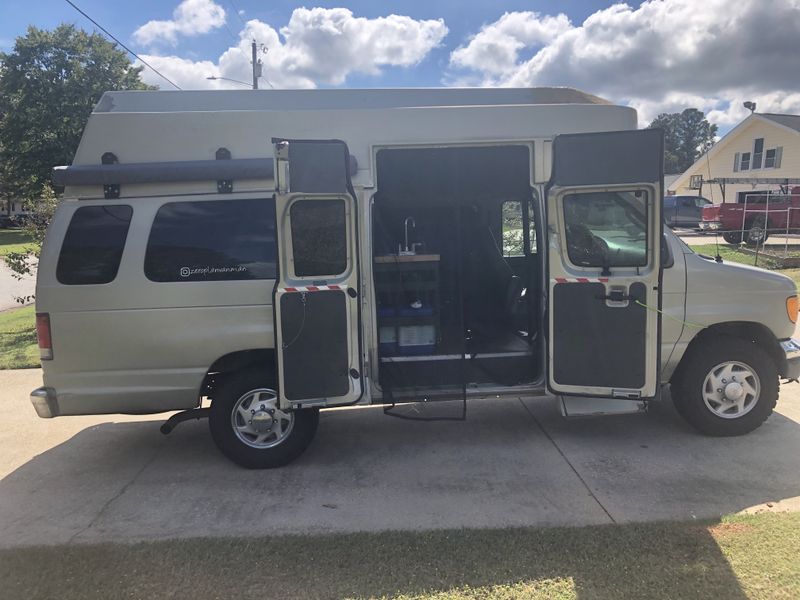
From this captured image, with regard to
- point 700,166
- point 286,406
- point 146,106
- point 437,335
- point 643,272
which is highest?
point 700,166

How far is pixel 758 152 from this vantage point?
3139cm

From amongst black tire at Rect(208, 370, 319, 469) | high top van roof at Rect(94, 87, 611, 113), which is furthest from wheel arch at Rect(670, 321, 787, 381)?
black tire at Rect(208, 370, 319, 469)

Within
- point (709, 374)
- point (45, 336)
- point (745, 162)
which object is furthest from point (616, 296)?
point (745, 162)

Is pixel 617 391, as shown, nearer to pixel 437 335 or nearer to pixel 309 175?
pixel 437 335

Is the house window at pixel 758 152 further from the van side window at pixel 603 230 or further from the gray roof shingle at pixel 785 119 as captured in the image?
the van side window at pixel 603 230

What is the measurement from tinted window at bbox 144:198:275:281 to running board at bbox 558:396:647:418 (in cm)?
248

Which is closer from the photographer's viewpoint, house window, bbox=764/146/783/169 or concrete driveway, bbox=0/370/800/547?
concrete driveway, bbox=0/370/800/547

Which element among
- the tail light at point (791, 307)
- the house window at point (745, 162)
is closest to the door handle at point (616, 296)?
the tail light at point (791, 307)

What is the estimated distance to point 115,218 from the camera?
4.19 meters

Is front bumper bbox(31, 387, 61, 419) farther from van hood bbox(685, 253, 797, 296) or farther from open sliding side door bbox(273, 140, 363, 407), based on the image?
van hood bbox(685, 253, 797, 296)

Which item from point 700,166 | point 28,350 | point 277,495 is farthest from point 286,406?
point 700,166

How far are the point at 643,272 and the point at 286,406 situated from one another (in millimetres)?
2701

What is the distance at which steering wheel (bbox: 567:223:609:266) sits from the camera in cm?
418

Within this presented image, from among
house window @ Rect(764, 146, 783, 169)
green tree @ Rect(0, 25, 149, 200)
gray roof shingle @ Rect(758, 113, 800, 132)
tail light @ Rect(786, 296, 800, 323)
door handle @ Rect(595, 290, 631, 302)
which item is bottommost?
tail light @ Rect(786, 296, 800, 323)
